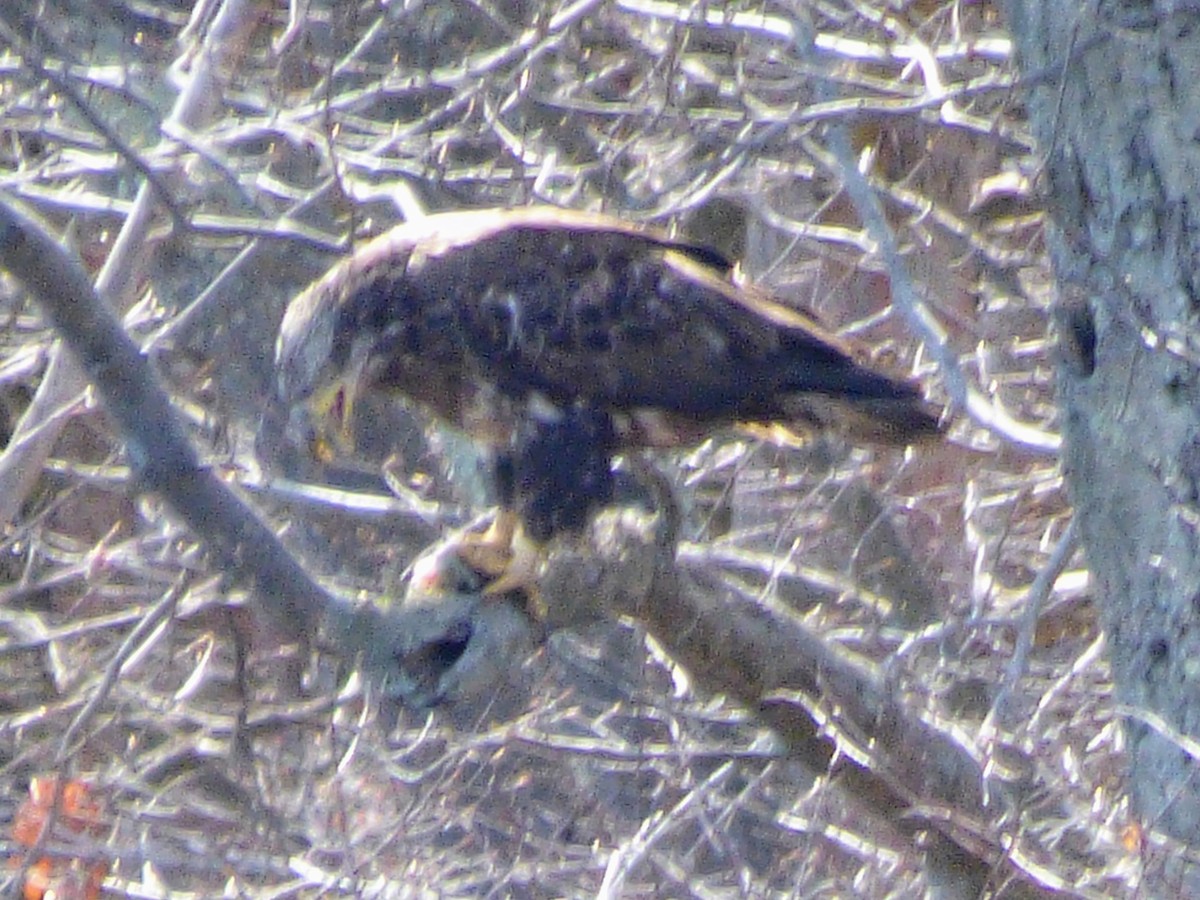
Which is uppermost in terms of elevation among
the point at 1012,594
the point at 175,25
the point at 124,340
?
the point at 124,340

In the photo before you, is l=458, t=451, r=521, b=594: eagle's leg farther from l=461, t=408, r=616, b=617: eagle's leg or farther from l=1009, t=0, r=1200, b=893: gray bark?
l=1009, t=0, r=1200, b=893: gray bark

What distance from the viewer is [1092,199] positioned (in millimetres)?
3779

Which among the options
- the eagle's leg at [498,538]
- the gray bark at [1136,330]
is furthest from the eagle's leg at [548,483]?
the gray bark at [1136,330]

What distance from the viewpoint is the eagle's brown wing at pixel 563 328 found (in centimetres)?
432

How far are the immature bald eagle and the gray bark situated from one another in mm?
629

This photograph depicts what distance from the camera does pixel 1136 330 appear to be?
11.7 ft

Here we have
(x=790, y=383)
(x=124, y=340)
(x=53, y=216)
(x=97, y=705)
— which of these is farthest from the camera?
(x=53, y=216)

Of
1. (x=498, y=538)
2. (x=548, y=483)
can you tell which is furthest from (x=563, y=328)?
(x=498, y=538)

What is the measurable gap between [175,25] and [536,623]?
12.2 feet

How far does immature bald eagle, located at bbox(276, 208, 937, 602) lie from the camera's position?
14.2 ft

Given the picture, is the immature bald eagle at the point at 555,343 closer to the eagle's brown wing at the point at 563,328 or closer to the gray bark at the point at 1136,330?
the eagle's brown wing at the point at 563,328

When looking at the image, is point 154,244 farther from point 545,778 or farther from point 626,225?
point 545,778

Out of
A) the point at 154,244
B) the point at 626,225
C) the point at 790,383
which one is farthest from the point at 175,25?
the point at 790,383

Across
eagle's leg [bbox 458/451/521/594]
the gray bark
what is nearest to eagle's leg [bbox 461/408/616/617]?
eagle's leg [bbox 458/451/521/594]
